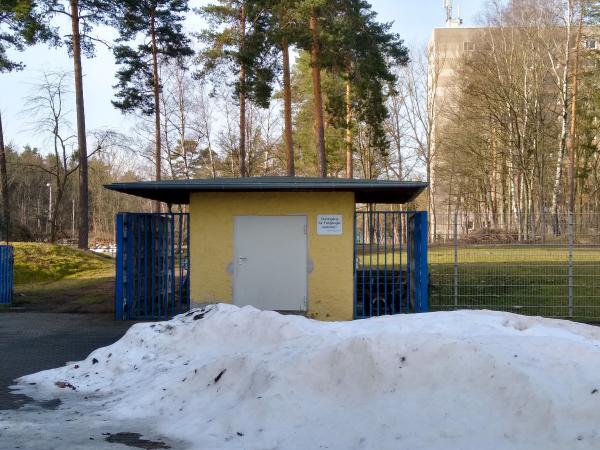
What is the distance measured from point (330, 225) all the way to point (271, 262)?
1.49 meters

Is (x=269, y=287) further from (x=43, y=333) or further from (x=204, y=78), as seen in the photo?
(x=204, y=78)

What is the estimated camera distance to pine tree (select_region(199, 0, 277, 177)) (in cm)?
2622

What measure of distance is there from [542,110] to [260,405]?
123 ft

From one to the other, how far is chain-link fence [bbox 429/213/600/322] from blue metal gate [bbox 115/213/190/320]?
19.6 feet

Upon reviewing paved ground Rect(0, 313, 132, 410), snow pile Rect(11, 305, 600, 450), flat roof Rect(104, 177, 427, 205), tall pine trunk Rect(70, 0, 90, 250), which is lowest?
paved ground Rect(0, 313, 132, 410)

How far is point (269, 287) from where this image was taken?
13273mm

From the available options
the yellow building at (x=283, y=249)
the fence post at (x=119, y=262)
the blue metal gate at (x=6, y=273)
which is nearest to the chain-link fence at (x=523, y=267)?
the yellow building at (x=283, y=249)

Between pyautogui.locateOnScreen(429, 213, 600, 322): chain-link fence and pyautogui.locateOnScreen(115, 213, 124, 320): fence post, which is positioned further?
pyautogui.locateOnScreen(429, 213, 600, 322): chain-link fence

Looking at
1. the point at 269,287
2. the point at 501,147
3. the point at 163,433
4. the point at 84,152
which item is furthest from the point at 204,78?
the point at 163,433

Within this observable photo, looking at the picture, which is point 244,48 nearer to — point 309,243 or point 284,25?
point 284,25

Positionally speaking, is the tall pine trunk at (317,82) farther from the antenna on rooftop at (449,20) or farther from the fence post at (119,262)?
the antenna on rooftop at (449,20)

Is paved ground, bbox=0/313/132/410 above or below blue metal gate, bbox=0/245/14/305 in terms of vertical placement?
below

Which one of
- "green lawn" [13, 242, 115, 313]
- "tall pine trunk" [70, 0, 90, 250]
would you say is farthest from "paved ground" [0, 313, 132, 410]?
"tall pine trunk" [70, 0, 90, 250]

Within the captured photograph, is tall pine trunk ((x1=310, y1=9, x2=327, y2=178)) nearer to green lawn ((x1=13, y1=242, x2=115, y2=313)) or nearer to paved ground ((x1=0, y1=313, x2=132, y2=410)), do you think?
green lawn ((x1=13, y1=242, x2=115, y2=313))
